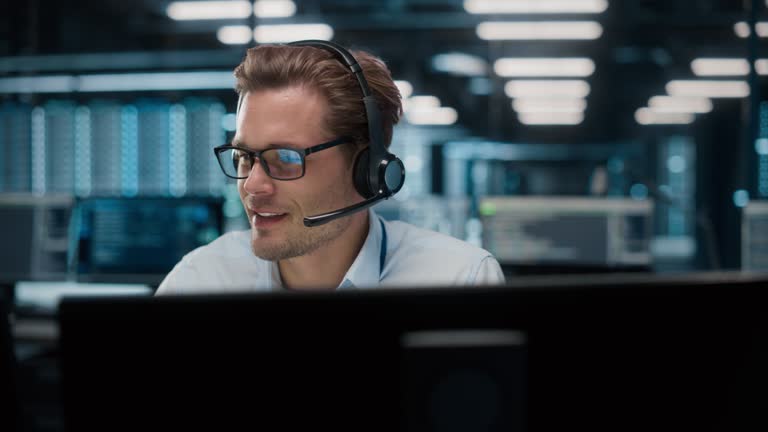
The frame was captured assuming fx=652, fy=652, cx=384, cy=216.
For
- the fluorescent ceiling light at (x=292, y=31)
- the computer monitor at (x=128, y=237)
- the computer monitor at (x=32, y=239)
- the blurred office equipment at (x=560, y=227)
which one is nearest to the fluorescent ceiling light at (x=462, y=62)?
the fluorescent ceiling light at (x=292, y=31)

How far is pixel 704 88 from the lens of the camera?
24.1 feet

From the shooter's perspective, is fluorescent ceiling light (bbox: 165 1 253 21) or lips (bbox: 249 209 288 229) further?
fluorescent ceiling light (bbox: 165 1 253 21)

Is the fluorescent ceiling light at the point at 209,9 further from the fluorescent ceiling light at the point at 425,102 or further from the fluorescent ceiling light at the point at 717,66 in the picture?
the fluorescent ceiling light at the point at 717,66

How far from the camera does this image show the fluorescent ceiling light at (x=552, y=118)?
30.6 ft

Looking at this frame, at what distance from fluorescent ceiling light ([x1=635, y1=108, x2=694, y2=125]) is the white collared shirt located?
26.5ft

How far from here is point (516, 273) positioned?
6.26 feet

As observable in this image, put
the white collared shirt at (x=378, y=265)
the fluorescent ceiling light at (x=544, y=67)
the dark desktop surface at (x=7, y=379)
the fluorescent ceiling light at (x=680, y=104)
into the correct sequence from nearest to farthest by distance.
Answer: the dark desktop surface at (x=7, y=379)
the white collared shirt at (x=378, y=265)
the fluorescent ceiling light at (x=544, y=67)
the fluorescent ceiling light at (x=680, y=104)

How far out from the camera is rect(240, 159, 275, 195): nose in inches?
41.1

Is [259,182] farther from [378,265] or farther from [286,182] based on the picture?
[378,265]

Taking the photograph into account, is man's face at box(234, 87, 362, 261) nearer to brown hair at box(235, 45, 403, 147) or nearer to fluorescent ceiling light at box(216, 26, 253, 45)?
brown hair at box(235, 45, 403, 147)

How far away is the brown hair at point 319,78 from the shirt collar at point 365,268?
7.1 inches

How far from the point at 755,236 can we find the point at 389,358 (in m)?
2.92

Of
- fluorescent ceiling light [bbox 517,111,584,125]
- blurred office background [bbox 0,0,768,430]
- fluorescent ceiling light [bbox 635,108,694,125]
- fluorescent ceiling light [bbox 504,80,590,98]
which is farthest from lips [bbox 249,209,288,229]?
fluorescent ceiling light [bbox 517,111,584,125]

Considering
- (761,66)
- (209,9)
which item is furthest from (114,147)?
(761,66)
